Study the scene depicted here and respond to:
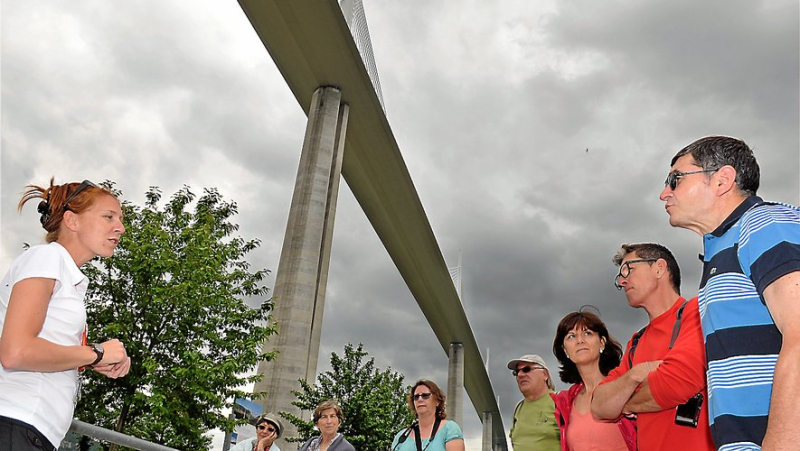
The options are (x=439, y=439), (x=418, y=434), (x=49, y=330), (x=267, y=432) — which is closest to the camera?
(x=49, y=330)

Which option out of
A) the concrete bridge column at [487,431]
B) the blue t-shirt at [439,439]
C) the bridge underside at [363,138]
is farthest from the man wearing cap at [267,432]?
the concrete bridge column at [487,431]

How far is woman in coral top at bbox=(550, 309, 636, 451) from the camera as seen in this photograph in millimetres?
3420

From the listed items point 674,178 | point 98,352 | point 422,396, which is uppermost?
point 674,178

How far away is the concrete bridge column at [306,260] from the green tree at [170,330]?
390 centimetres

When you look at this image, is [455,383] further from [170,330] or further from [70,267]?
[70,267]

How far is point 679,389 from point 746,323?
3.14 ft

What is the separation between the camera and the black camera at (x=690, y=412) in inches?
102

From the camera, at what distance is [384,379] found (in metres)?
20.2

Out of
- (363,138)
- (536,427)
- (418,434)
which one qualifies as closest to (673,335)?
(536,427)

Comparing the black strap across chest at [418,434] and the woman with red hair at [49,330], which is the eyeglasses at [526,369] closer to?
the black strap across chest at [418,434]

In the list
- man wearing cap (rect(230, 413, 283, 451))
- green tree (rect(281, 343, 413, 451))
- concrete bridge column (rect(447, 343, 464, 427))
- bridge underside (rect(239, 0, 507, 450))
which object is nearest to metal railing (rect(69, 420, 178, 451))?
man wearing cap (rect(230, 413, 283, 451))

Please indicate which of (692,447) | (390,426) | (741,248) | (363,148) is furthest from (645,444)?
(363,148)

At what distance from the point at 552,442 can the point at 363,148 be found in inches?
955

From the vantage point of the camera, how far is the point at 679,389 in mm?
2535
